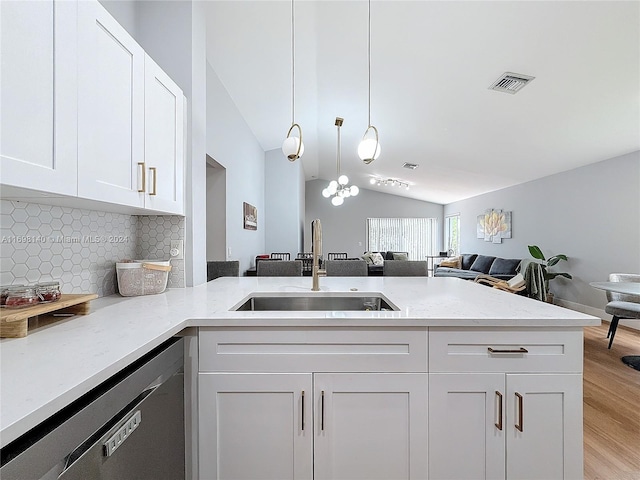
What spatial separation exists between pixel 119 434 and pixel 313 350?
627 mm

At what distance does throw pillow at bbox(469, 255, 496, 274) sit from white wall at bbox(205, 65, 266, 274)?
4.72m

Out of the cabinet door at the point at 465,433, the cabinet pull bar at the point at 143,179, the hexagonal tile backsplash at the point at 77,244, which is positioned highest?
the cabinet pull bar at the point at 143,179

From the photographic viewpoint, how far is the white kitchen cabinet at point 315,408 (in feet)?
3.95

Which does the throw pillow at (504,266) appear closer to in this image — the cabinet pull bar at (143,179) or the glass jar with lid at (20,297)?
the cabinet pull bar at (143,179)

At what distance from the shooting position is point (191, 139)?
190 centimetres

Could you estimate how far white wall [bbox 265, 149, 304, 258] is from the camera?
699 centimetres

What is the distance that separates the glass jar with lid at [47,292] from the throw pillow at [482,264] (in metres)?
7.32

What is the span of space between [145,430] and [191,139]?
1513mm

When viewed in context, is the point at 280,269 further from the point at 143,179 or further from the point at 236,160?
the point at 236,160

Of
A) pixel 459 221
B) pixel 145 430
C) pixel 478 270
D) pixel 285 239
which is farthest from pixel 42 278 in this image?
pixel 459 221

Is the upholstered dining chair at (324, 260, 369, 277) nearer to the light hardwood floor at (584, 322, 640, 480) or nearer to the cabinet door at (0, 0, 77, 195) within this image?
the light hardwood floor at (584, 322, 640, 480)

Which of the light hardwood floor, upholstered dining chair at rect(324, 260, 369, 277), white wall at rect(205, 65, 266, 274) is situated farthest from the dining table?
white wall at rect(205, 65, 266, 274)

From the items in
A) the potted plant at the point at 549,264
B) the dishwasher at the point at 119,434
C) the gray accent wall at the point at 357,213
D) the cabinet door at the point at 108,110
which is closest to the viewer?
the dishwasher at the point at 119,434

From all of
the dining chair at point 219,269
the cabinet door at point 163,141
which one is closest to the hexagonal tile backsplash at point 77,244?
the cabinet door at point 163,141
